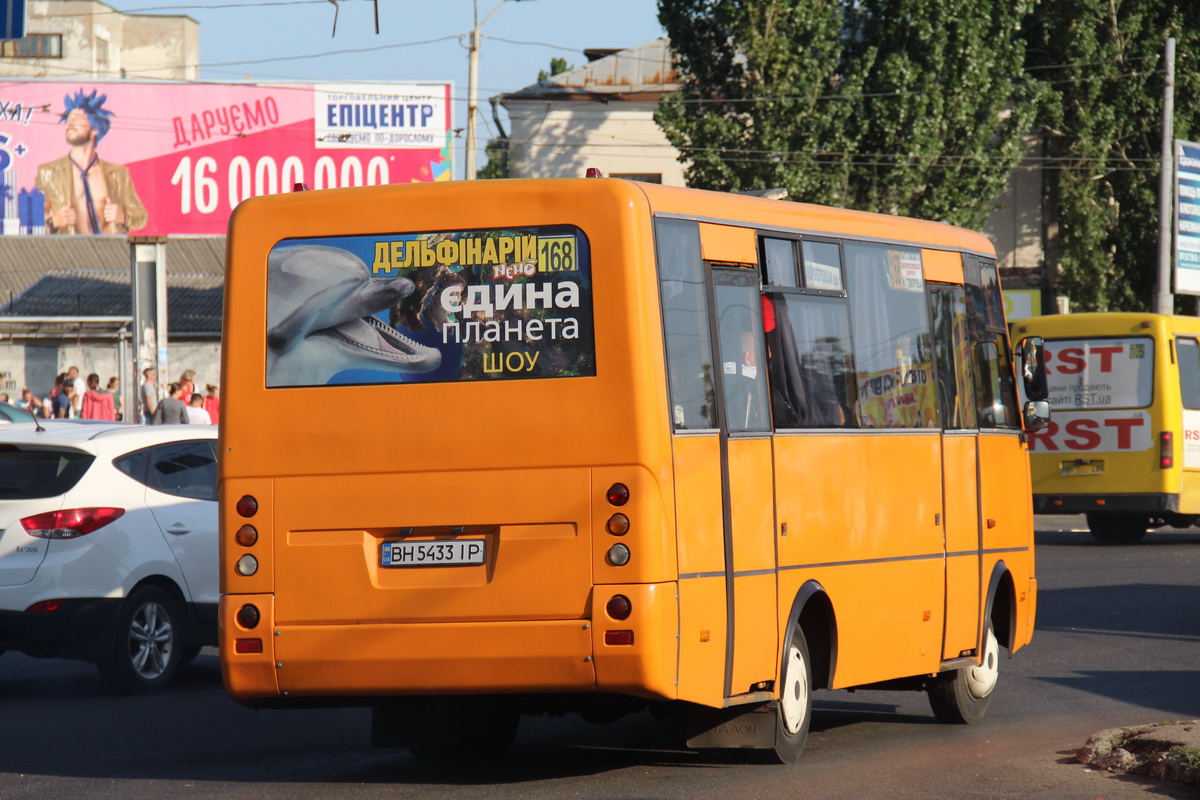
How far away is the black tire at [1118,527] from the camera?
23406 millimetres

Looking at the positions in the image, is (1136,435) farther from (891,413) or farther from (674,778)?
(674,778)

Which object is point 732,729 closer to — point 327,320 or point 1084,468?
point 327,320

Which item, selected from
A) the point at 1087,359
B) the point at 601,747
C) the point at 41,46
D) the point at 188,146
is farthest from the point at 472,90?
the point at 41,46

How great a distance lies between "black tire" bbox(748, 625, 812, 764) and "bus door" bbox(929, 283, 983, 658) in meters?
1.42

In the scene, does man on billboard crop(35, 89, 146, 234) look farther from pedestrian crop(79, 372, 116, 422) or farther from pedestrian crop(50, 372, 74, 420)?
pedestrian crop(79, 372, 116, 422)

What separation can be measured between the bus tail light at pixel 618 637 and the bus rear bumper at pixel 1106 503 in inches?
646

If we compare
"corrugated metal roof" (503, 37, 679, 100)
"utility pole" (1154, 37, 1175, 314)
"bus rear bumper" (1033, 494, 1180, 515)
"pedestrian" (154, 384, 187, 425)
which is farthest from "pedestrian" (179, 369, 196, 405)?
"corrugated metal roof" (503, 37, 679, 100)

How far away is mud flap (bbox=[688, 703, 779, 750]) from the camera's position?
792 cm

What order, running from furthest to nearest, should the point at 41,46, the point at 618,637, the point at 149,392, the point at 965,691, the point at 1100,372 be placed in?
1. the point at 41,46
2. the point at 149,392
3. the point at 1100,372
4. the point at 965,691
5. the point at 618,637

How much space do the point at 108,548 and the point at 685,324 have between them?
4995 mm

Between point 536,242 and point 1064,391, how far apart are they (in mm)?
16721

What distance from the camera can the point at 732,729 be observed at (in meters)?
7.95

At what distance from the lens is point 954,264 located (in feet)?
32.6

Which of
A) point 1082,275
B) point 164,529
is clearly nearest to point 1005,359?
point 164,529
